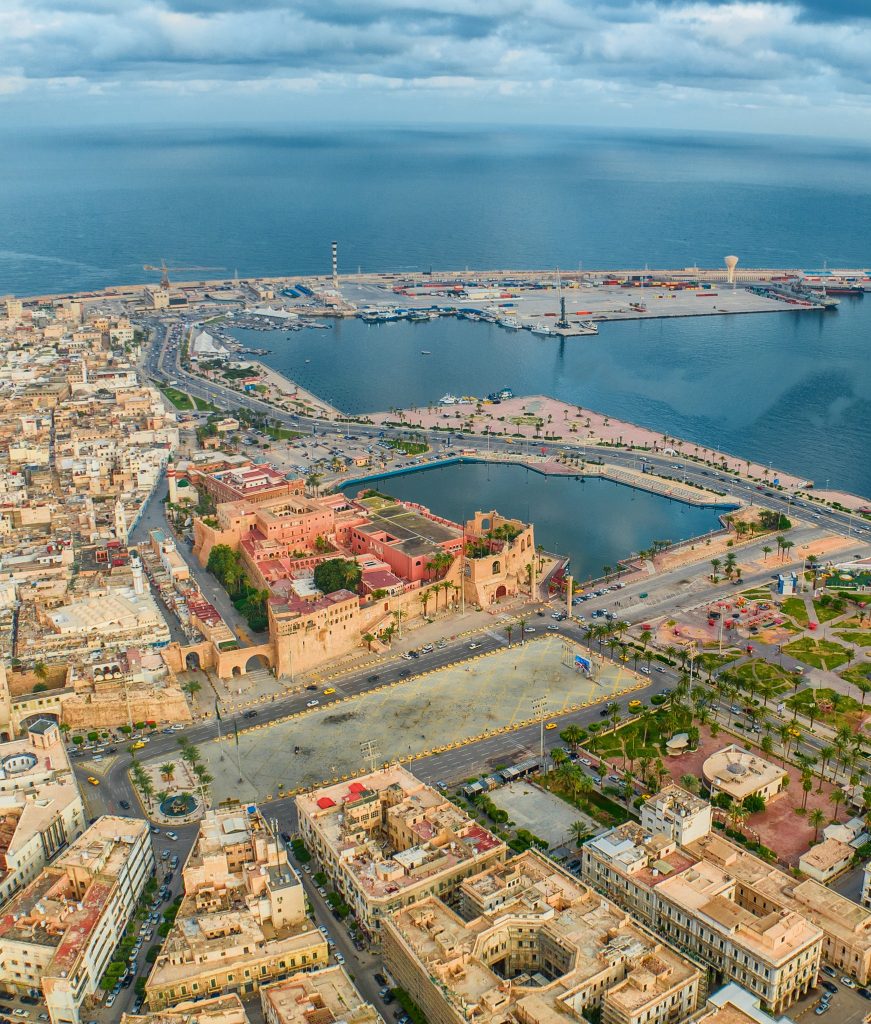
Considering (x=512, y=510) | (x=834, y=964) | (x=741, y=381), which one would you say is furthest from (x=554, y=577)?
(x=741, y=381)

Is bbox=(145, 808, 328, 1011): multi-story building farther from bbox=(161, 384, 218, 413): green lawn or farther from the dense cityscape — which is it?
bbox=(161, 384, 218, 413): green lawn

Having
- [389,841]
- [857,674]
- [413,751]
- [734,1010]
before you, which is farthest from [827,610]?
[734,1010]

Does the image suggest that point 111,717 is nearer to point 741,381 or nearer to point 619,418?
point 619,418

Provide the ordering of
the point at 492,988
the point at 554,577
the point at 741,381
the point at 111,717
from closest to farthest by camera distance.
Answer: the point at 492,988
the point at 111,717
the point at 554,577
the point at 741,381

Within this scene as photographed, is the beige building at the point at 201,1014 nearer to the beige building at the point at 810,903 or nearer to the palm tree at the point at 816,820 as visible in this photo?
the beige building at the point at 810,903

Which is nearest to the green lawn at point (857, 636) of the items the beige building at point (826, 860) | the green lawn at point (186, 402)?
the beige building at point (826, 860)

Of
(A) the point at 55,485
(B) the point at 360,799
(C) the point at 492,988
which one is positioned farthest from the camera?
(A) the point at 55,485

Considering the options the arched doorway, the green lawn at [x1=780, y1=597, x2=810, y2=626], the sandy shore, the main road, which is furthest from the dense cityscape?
the sandy shore

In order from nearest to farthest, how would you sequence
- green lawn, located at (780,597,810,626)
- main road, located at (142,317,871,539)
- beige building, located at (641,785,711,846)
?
beige building, located at (641,785,711,846), green lawn, located at (780,597,810,626), main road, located at (142,317,871,539)
